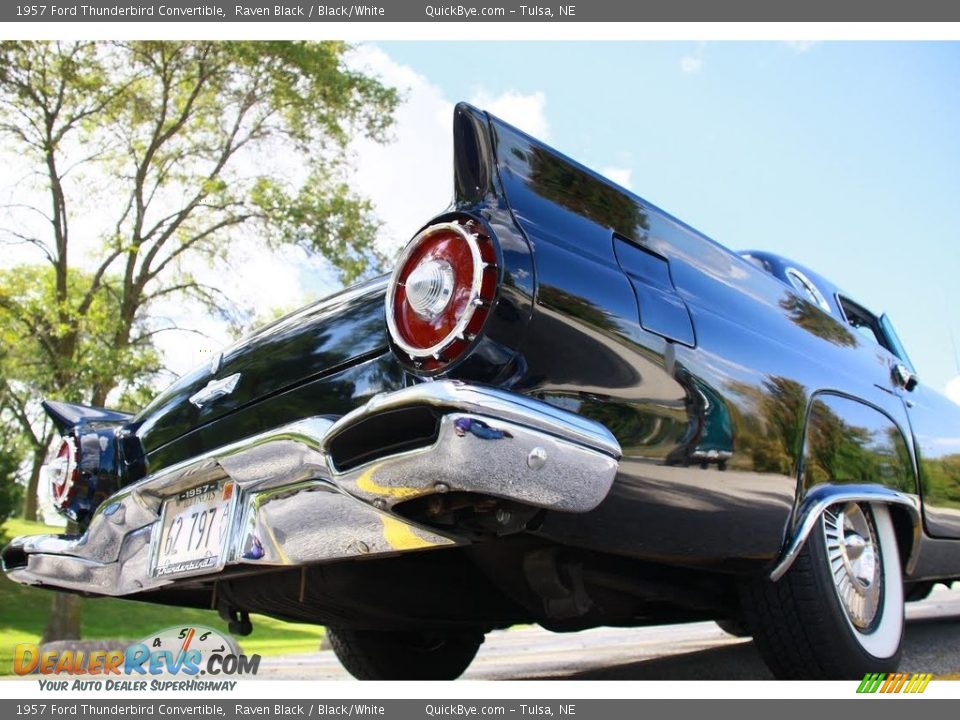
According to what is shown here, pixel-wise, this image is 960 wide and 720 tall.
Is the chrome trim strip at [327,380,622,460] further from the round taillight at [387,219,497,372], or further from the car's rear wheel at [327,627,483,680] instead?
the car's rear wheel at [327,627,483,680]

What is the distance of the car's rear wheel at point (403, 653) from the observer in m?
2.98

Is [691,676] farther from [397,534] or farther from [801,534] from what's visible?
[397,534]

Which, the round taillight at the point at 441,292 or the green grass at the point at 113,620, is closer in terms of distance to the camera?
the round taillight at the point at 441,292

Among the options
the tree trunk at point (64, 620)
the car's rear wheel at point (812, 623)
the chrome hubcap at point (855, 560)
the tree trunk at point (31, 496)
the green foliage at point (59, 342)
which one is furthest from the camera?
the tree trunk at point (31, 496)

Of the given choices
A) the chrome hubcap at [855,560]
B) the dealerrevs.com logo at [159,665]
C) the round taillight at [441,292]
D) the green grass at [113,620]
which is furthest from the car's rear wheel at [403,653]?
the green grass at [113,620]

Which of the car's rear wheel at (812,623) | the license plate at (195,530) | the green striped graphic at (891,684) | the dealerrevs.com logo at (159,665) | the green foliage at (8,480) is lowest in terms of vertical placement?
the green foliage at (8,480)

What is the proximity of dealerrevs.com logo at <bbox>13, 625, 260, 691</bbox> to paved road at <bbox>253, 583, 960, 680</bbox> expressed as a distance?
1192mm

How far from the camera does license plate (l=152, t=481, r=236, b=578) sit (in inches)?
75.9

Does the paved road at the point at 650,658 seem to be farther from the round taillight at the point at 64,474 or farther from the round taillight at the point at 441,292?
the round taillight at the point at 441,292

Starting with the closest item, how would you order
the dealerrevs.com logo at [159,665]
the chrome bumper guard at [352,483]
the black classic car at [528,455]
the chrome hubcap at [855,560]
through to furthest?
the chrome bumper guard at [352,483] < the black classic car at [528,455] < the dealerrevs.com logo at [159,665] < the chrome hubcap at [855,560]

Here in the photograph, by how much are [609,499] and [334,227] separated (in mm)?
9749

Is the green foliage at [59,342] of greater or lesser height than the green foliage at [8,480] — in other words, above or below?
above

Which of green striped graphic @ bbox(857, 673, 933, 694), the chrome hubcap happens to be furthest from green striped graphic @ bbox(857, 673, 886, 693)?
the chrome hubcap

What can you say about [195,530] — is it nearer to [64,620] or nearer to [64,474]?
[64,474]
